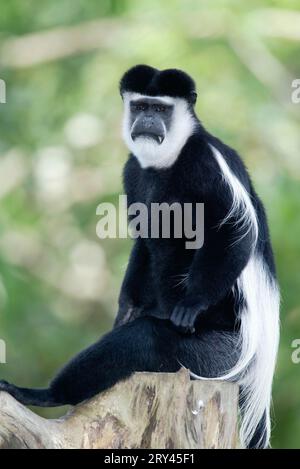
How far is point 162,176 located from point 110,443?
3.48ft

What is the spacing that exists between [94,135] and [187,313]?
4.75 metres

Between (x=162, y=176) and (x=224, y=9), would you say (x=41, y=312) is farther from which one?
(x=162, y=176)

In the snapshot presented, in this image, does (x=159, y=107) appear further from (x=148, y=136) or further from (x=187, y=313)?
(x=187, y=313)

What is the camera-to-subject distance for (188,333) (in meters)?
3.56

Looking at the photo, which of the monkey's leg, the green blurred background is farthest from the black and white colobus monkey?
the green blurred background

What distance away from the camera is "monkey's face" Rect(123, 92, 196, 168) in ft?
12.4

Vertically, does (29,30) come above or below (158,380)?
above

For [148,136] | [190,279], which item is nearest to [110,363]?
[190,279]

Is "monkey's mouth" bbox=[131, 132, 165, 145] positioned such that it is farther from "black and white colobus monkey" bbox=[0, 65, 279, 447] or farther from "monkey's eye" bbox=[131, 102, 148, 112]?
"monkey's eye" bbox=[131, 102, 148, 112]

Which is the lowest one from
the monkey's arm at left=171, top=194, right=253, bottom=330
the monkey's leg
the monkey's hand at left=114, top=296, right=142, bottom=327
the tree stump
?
the tree stump

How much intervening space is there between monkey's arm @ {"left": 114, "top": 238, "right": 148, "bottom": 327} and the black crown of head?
63 centimetres

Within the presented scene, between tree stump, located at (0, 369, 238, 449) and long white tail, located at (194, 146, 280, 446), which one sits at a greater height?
long white tail, located at (194, 146, 280, 446)

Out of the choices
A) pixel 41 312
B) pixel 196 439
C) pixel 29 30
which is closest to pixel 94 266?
pixel 41 312

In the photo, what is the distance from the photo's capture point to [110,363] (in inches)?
134
